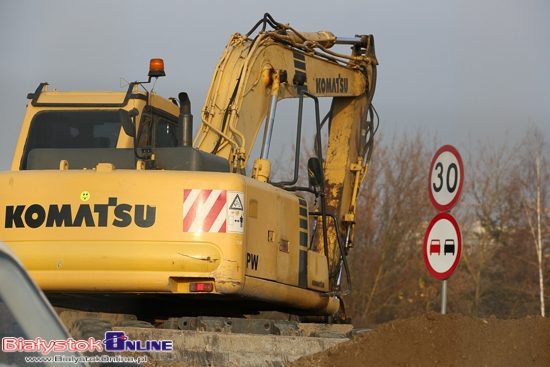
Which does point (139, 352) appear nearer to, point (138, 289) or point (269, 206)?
point (138, 289)

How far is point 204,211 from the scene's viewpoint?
10.2 m

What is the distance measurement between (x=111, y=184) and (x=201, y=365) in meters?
1.74

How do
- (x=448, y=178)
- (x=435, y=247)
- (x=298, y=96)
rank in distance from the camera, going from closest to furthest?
1. (x=435, y=247)
2. (x=448, y=178)
3. (x=298, y=96)

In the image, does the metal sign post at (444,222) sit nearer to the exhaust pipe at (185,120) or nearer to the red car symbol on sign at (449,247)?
the red car symbol on sign at (449,247)

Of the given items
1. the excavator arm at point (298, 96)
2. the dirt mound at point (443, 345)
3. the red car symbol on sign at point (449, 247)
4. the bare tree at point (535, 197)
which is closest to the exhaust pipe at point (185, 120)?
the excavator arm at point (298, 96)

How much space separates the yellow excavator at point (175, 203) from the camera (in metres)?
10.1

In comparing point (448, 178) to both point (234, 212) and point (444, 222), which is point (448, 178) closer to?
point (444, 222)

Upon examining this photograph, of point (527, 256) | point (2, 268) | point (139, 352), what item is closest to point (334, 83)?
point (139, 352)

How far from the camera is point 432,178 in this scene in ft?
42.0

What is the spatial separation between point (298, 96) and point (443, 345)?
449cm

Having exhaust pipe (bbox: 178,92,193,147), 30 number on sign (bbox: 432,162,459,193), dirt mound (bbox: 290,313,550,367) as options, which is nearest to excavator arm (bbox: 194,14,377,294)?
exhaust pipe (bbox: 178,92,193,147)

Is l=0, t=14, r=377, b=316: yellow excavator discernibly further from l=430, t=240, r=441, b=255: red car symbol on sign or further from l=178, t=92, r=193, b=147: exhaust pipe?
l=430, t=240, r=441, b=255: red car symbol on sign

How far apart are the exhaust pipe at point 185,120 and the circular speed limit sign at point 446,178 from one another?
301 cm

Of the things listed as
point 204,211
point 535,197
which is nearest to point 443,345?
point 204,211
